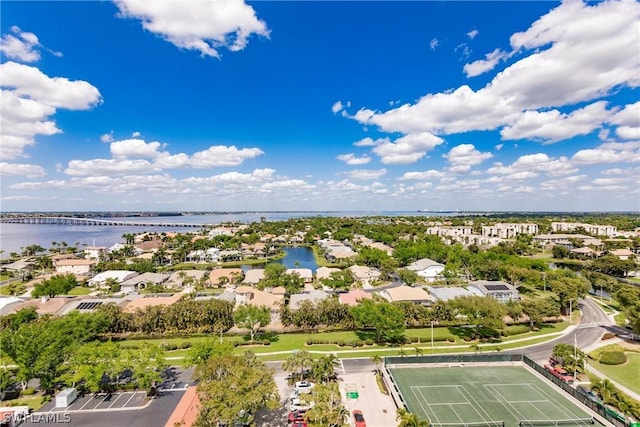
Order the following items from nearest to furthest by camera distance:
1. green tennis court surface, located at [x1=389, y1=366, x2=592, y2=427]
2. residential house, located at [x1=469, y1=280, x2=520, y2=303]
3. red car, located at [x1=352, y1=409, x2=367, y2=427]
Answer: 1. red car, located at [x1=352, y1=409, x2=367, y2=427]
2. green tennis court surface, located at [x1=389, y1=366, x2=592, y2=427]
3. residential house, located at [x1=469, y1=280, x2=520, y2=303]

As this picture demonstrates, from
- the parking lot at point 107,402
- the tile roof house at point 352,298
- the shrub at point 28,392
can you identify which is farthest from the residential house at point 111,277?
the tile roof house at point 352,298

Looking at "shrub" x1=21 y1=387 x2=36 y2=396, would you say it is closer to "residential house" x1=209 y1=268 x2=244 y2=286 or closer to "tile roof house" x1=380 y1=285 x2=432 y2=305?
"residential house" x1=209 y1=268 x2=244 y2=286

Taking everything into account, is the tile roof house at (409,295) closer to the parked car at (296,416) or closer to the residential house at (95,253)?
the parked car at (296,416)

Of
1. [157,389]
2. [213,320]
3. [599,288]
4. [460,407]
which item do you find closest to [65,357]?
[157,389]

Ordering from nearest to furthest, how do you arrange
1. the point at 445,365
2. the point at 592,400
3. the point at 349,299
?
the point at 592,400 < the point at 445,365 < the point at 349,299

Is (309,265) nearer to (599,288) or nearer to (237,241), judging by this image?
(237,241)

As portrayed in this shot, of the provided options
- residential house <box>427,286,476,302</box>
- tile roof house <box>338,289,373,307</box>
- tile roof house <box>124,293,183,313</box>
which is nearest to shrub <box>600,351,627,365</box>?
residential house <box>427,286,476,302</box>
